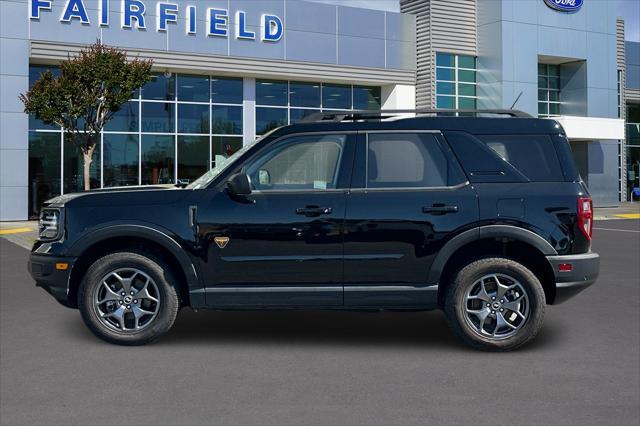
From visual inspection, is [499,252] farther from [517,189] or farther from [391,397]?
[391,397]

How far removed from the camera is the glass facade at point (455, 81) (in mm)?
30062

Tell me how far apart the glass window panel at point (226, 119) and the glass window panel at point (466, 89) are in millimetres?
9319

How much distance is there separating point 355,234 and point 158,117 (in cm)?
2091

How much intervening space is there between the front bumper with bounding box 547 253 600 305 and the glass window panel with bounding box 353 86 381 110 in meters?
23.9

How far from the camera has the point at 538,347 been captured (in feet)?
20.7

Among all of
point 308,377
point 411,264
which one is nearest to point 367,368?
point 308,377

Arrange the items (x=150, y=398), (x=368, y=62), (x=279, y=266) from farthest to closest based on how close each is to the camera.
A: (x=368, y=62), (x=279, y=266), (x=150, y=398)

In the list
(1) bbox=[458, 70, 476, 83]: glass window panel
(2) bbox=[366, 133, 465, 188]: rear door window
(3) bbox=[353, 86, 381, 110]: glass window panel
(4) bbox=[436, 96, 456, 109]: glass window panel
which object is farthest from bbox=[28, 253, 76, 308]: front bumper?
(1) bbox=[458, 70, 476, 83]: glass window panel

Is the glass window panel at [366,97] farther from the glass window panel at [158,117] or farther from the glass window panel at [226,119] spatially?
the glass window panel at [158,117]

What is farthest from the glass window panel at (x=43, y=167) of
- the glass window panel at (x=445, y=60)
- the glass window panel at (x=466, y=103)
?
the glass window panel at (x=466, y=103)

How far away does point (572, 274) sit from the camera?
618 centimetres

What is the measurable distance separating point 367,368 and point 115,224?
243cm

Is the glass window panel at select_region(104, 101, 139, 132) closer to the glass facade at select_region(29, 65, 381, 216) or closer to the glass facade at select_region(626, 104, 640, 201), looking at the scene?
the glass facade at select_region(29, 65, 381, 216)

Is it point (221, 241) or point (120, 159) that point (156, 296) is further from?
point (120, 159)
